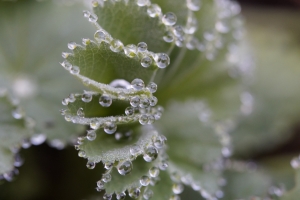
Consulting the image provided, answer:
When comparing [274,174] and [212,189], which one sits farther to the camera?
[274,174]

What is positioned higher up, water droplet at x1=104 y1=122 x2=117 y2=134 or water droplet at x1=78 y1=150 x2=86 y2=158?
water droplet at x1=104 y1=122 x2=117 y2=134

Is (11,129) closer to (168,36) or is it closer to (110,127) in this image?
(110,127)

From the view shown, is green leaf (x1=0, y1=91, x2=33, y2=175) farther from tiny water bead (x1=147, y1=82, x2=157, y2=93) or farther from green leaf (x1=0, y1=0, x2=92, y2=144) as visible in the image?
tiny water bead (x1=147, y1=82, x2=157, y2=93)

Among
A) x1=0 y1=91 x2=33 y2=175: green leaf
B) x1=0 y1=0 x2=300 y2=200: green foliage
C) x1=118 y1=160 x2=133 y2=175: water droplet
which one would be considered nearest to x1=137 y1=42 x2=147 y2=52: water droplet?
x1=0 y1=0 x2=300 y2=200: green foliage

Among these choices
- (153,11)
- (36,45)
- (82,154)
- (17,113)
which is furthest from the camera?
(36,45)

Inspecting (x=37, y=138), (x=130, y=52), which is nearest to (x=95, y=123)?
(x=130, y=52)

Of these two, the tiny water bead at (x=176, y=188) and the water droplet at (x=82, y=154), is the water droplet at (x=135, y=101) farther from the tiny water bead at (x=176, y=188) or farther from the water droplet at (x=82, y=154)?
the tiny water bead at (x=176, y=188)

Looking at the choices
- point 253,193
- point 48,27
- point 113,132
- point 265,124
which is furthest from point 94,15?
point 265,124

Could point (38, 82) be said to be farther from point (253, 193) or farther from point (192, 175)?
point (253, 193)
